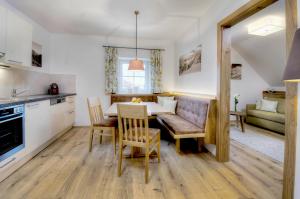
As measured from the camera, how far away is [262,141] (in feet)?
10.9

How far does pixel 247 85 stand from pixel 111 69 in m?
4.19

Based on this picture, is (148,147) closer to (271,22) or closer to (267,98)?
(271,22)

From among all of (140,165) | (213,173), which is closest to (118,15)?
(140,165)

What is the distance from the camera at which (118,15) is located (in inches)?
120

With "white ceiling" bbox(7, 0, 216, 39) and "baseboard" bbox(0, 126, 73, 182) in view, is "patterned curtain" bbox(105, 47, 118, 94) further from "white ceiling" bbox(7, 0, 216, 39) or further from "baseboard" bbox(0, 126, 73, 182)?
"baseboard" bbox(0, 126, 73, 182)

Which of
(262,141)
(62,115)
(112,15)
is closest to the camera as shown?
(112,15)

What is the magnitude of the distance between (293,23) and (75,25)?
3.91m

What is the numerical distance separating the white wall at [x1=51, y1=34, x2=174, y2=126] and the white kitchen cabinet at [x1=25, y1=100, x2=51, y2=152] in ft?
5.19

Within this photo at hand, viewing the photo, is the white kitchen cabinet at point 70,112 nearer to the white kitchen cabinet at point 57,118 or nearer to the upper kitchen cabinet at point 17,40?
the white kitchen cabinet at point 57,118

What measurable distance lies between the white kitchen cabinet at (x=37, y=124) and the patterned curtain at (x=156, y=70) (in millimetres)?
2725

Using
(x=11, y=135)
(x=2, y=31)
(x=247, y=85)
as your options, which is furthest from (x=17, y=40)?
(x=247, y=85)

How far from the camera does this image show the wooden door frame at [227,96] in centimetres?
136

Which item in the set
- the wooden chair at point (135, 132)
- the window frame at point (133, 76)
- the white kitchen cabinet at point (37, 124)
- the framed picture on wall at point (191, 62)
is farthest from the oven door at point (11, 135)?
the framed picture on wall at point (191, 62)

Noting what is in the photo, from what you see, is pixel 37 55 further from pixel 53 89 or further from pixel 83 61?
pixel 83 61
